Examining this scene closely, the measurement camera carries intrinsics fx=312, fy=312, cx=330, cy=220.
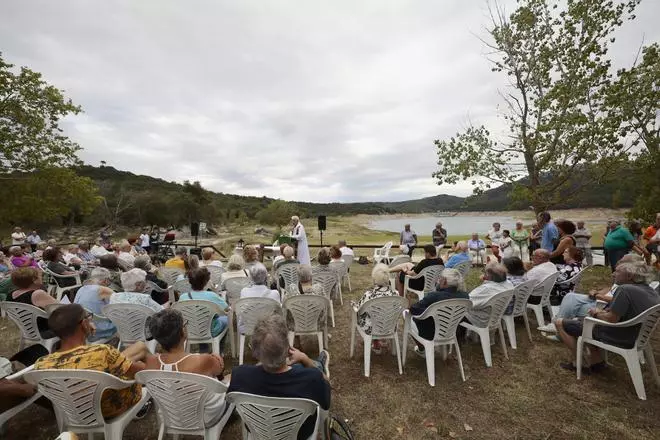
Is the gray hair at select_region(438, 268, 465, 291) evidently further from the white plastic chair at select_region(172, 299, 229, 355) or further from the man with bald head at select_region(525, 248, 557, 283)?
the white plastic chair at select_region(172, 299, 229, 355)

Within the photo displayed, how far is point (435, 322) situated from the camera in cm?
287

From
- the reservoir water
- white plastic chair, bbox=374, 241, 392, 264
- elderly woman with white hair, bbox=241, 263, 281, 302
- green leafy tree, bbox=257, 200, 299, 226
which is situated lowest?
the reservoir water

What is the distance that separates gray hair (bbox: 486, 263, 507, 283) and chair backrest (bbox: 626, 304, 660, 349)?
3.24 feet

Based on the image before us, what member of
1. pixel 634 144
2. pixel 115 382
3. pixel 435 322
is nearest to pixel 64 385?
pixel 115 382

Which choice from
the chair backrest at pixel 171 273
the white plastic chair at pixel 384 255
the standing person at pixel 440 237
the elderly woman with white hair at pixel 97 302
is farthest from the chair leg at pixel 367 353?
the standing person at pixel 440 237

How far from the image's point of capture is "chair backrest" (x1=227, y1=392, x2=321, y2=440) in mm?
1467

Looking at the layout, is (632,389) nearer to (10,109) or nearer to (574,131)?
(574,131)

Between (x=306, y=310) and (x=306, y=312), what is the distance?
27 mm

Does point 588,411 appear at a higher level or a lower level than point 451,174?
lower

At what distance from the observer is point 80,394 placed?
5.57 feet

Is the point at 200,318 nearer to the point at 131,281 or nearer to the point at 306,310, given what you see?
the point at 131,281

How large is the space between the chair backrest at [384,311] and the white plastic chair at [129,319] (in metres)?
2.03

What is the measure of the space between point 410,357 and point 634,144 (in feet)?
26.8

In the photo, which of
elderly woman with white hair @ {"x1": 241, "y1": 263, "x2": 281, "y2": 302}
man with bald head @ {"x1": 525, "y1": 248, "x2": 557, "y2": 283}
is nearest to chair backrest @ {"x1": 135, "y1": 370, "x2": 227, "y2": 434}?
elderly woman with white hair @ {"x1": 241, "y1": 263, "x2": 281, "y2": 302}
